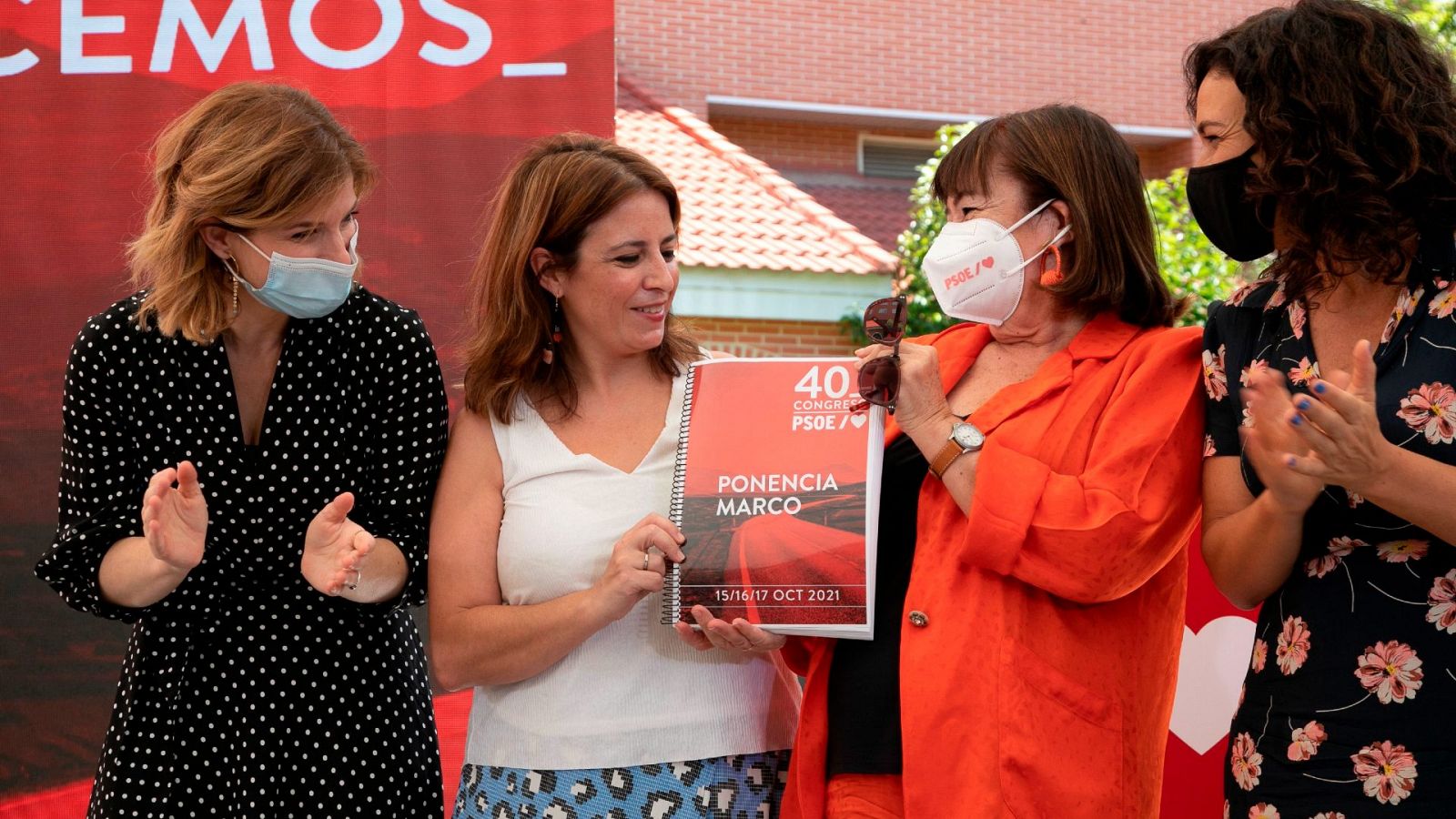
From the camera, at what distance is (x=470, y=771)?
8.52 ft

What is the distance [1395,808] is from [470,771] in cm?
155

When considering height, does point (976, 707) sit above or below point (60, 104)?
below

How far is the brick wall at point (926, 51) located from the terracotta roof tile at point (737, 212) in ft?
6.16

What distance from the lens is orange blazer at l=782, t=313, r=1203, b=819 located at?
2.14 m

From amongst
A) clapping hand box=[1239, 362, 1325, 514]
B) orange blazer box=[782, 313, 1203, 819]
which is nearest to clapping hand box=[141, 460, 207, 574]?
orange blazer box=[782, 313, 1203, 819]

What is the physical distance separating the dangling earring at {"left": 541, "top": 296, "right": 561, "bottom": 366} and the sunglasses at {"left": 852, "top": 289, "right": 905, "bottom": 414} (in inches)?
29.0

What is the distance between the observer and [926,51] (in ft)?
49.9

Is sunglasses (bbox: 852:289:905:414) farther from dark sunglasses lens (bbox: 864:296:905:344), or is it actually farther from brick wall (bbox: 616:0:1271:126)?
brick wall (bbox: 616:0:1271:126)

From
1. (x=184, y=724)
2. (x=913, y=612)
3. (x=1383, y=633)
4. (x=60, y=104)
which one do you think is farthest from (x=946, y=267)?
(x=60, y=104)

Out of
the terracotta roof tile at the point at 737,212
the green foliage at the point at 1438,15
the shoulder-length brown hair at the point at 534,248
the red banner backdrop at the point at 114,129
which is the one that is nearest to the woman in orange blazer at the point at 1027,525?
the shoulder-length brown hair at the point at 534,248

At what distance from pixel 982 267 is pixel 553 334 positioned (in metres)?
0.88

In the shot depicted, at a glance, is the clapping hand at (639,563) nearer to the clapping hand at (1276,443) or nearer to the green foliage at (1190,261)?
the clapping hand at (1276,443)

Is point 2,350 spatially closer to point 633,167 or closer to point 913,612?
point 633,167

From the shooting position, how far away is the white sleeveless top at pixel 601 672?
2.48m
